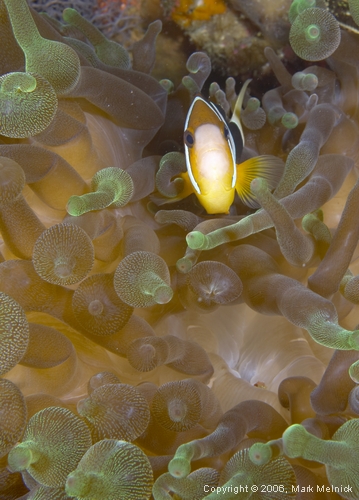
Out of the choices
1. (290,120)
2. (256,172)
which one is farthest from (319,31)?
(256,172)

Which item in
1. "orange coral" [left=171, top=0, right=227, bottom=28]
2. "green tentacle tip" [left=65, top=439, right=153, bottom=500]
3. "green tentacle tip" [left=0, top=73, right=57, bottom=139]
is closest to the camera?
"green tentacle tip" [left=65, top=439, right=153, bottom=500]

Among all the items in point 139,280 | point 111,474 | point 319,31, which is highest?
point 319,31

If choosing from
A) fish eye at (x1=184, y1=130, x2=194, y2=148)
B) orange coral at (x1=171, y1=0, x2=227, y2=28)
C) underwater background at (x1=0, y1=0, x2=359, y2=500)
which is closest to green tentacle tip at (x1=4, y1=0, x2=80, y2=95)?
underwater background at (x1=0, y1=0, x2=359, y2=500)

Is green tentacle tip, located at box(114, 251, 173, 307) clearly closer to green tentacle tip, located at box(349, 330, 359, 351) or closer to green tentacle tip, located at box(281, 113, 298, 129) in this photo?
green tentacle tip, located at box(349, 330, 359, 351)

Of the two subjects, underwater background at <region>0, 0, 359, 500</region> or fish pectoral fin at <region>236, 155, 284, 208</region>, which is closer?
underwater background at <region>0, 0, 359, 500</region>

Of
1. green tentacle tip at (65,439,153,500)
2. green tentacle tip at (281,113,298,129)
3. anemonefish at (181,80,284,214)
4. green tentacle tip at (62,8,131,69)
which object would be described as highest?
green tentacle tip at (62,8,131,69)

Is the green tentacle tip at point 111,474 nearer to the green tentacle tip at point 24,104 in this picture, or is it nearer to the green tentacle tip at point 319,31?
the green tentacle tip at point 24,104

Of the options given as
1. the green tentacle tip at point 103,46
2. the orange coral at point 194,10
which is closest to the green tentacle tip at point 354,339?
the green tentacle tip at point 103,46

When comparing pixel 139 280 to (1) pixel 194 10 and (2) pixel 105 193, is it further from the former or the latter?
(1) pixel 194 10
